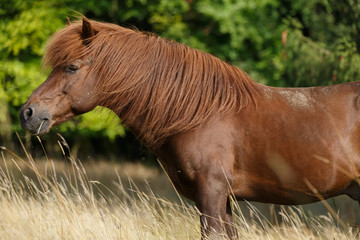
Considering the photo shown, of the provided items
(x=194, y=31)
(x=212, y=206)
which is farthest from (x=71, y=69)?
(x=194, y=31)

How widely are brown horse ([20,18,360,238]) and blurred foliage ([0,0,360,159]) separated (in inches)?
151

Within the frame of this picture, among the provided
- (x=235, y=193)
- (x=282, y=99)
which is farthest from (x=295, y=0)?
(x=235, y=193)

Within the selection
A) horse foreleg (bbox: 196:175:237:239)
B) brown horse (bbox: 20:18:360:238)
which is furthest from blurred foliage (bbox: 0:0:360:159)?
horse foreleg (bbox: 196:175:237:239)

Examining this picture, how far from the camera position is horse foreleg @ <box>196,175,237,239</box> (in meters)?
3.53

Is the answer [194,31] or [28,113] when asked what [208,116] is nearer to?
[28,113]

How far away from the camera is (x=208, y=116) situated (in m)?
3.67

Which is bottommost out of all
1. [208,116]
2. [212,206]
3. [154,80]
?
[212,206]

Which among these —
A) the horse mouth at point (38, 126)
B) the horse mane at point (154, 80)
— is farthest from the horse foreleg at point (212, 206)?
the horse mouth at point (38, 126)

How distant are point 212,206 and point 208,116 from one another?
72cm

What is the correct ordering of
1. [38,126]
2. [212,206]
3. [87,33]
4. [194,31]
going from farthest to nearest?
[194,31] < [87,33] < [38,126] < [212,206]

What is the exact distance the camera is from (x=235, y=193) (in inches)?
145

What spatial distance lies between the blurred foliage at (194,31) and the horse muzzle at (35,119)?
170 inches

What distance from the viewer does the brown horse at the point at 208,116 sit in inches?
140

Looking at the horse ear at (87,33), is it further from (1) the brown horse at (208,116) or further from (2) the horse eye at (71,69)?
(2) the horse eye at (71,69)
